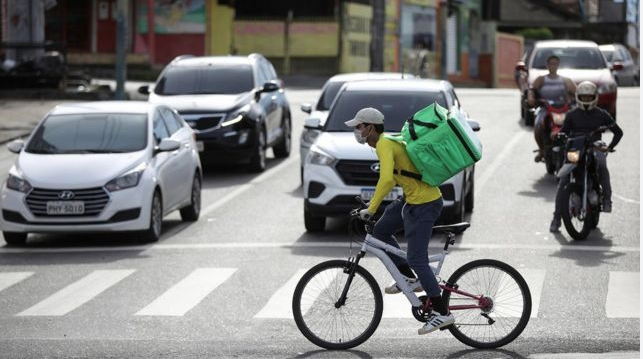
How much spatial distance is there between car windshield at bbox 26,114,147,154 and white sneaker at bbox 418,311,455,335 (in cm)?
809

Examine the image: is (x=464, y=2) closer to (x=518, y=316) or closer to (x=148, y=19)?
(x=148, y=19)

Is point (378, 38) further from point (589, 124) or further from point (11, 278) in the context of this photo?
point (11, 278)

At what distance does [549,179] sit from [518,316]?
13.1 metres

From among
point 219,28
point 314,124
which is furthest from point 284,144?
point 219,28

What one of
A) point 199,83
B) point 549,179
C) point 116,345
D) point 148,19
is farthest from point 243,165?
point 148,19

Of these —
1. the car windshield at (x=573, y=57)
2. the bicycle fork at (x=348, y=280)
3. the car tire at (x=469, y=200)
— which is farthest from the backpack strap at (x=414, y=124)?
the car windshield at (x=573, y=57)

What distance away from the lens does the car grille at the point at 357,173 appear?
58.7 feet

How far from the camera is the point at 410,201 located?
35.8 feet

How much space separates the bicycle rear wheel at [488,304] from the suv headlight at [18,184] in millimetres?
7789

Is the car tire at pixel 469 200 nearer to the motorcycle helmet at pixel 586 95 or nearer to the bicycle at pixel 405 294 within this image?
the motorcycle helmet at pixel 586 95

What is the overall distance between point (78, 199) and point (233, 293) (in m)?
3.81

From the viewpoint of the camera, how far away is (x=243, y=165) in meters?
26.4

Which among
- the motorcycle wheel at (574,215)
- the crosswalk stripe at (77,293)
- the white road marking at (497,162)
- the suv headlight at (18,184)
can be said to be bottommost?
the crosswalk stripe at (77,293)

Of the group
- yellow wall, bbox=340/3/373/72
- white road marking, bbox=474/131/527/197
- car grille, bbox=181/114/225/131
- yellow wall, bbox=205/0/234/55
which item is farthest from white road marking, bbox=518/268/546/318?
yellow wall, bbox=340/3/373/72
